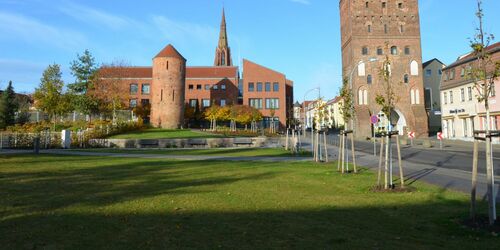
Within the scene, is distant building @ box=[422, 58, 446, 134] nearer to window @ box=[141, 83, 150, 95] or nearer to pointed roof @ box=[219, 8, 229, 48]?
window @ box=[141, 83, 150, 95]

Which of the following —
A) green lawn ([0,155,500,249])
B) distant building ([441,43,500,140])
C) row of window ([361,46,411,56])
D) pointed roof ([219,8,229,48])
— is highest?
pointed roof ([219,8,229,48])

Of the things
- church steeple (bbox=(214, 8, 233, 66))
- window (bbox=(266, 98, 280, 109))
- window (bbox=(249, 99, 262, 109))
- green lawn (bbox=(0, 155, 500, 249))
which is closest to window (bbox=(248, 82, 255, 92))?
window (bbox=(249, 99, 262, 109))

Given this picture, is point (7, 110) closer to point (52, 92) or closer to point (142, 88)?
point (52, 92)

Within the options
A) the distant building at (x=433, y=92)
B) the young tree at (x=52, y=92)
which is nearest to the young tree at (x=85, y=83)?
the young tree at (x=52, y=92)

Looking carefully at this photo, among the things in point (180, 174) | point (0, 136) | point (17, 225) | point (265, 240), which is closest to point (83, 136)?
point (0, 136)

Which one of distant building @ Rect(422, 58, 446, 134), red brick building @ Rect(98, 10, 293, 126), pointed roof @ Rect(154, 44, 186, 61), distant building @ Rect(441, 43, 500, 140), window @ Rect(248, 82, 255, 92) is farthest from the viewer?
window @ Rect(248, 82, 255, 92)

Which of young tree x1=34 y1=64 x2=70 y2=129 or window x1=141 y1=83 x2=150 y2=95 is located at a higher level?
window x1=141 y1=83 x2=150 y2=95

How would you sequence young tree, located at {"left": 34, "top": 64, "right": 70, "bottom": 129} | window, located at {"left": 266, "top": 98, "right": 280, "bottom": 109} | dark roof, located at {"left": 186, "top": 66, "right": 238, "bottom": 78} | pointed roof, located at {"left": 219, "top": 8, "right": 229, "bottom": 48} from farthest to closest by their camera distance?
pointed roof, located at {"left": 219, "top": 8, "right": 229, "bottom": 48}, dark roof, located at {"left": 186, "top": 66, "right": 238, "bottom": 78}, window, located at {"left": 266, "top": 98, "right": 280, "bottom": 109}, young tree, located at {"left": 34, "top": 64, "right": 70, "bottom": 129}

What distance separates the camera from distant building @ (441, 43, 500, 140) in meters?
40.1

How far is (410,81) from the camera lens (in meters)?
59.1

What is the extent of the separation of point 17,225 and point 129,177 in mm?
6309

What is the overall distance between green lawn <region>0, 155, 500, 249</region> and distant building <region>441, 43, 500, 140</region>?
36004mm

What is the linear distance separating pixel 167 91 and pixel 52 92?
18.0 m

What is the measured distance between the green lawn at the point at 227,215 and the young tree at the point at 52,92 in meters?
39.4
